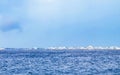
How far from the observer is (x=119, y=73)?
60562 millimetres

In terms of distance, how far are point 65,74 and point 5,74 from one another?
9229 millimetres

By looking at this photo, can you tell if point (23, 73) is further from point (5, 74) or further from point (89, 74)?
point (89, 74)

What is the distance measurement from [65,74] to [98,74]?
16.2ft

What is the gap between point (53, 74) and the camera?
60781mm

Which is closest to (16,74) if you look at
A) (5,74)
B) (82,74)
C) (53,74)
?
(5,74)

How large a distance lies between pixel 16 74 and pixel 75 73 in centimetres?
909

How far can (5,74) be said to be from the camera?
6172 cm

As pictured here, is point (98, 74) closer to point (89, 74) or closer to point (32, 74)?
point (89, 74)

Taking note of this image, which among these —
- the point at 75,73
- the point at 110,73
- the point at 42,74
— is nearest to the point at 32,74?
the point at 42,74

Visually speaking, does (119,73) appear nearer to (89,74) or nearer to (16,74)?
(89,74)

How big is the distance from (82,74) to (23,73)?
9.84 metres

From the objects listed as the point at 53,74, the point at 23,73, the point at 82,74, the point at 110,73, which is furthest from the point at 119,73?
the point at 23,73

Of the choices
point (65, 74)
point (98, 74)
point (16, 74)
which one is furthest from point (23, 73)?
point (98, 74)

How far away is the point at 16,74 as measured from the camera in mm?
62156
